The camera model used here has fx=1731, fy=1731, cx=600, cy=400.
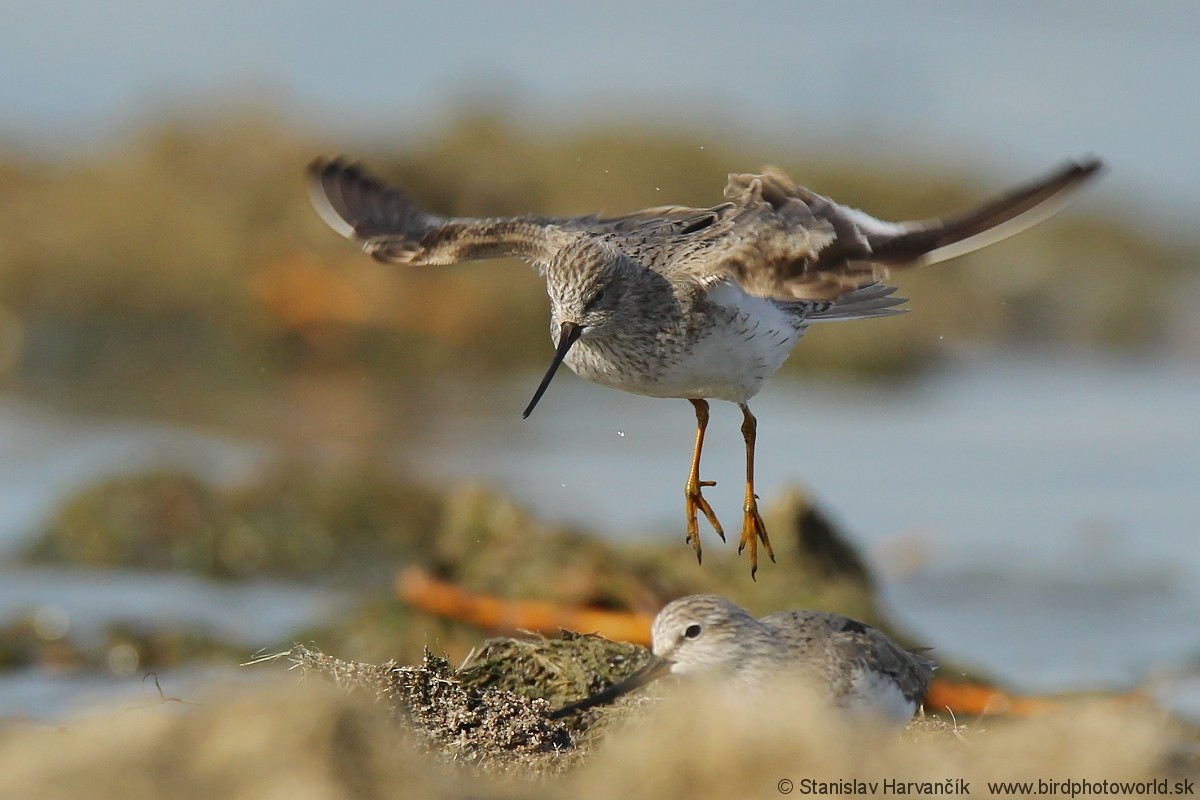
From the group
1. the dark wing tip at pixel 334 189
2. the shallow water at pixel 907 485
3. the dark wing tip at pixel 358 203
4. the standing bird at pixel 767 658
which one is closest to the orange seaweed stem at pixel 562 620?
the shallow water at pixel 907 485

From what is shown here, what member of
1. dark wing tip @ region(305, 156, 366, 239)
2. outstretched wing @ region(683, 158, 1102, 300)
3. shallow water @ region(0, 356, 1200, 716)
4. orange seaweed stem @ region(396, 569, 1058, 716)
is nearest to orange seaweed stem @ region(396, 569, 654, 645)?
orange seaweed stem @ region(396, 569, 1058, 716)

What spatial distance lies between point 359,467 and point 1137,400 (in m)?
12.5

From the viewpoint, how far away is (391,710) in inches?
221

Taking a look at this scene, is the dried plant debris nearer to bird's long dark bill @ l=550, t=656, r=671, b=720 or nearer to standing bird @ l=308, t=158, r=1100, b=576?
bird's long dark bill @ l=550, t=656, r=671, b=720

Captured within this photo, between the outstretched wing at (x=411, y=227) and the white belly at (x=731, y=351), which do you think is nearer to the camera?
the white belly at (x=731, y=351)

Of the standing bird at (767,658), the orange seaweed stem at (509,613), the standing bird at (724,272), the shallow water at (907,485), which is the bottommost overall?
the shallow water at (907,485)

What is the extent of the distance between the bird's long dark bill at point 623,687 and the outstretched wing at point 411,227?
2.49m

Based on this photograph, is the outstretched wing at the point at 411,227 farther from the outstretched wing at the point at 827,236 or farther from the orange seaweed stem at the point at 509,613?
the orange seaweed stem at the point at 509,613

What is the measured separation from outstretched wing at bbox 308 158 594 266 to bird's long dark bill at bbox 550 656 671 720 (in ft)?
8.18

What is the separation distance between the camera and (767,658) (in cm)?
638

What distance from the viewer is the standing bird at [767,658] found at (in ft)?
20.6

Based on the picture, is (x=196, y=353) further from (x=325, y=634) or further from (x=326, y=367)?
(x=325, y=634)

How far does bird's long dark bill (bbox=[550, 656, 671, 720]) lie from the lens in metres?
6.18

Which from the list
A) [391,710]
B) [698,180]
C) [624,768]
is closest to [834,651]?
[391,710]
